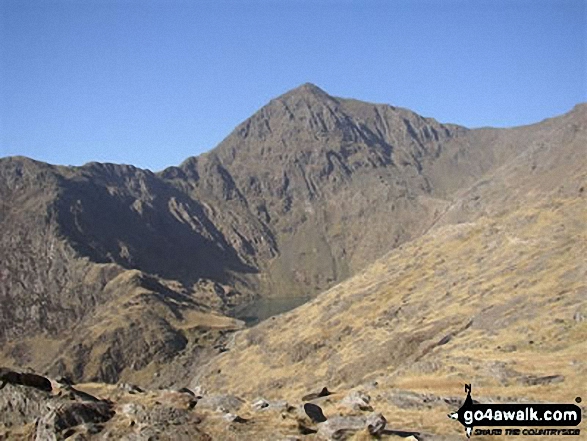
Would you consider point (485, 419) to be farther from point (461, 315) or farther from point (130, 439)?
point (461, 315)

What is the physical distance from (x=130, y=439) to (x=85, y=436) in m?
2.06

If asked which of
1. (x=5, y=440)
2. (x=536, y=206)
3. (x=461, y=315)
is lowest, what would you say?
(x=5, y=440)

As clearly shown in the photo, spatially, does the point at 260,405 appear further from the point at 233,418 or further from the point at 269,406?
the point at 233,418

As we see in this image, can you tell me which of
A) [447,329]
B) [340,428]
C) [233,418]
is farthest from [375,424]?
[447,329]

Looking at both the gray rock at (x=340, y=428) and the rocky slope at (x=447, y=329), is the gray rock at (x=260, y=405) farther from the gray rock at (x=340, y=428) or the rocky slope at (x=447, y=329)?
the rocky slope at (x=447, y=329)

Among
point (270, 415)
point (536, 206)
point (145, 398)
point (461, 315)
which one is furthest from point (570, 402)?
point (536, 206)

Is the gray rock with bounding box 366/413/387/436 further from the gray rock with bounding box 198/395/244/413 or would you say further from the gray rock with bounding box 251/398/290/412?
the gray rock with bounding box 198/395/244/413

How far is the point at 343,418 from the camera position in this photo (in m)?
22.3

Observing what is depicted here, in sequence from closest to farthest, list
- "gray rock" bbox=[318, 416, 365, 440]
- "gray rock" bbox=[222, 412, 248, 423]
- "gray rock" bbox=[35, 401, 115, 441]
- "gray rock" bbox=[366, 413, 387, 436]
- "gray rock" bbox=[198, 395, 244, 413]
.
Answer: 1. "gray rock" bbox=[318, 416, 365, 440]
2. "gray rock" bbox=[366, 413, 387, 436]
3. "gray rock" bbox=[35, 401, 115, 441]
4. "gray rock" bbox=[222, 412, 248, 423]
5. "gray rock" bbox=[198, 395, 244, 413]

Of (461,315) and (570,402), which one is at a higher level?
(461,315)

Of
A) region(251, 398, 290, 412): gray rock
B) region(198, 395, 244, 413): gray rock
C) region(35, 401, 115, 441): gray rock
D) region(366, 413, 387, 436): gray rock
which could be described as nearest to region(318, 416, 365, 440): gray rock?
region(366, 413, 387, 436): gray rock

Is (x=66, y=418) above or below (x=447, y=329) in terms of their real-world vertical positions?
below

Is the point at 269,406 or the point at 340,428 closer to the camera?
the point at 340,428

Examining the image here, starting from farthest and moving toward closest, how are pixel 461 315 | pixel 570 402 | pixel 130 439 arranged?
1. pixel 461 315
2. pixel 570 402
3. pixel 130 439
